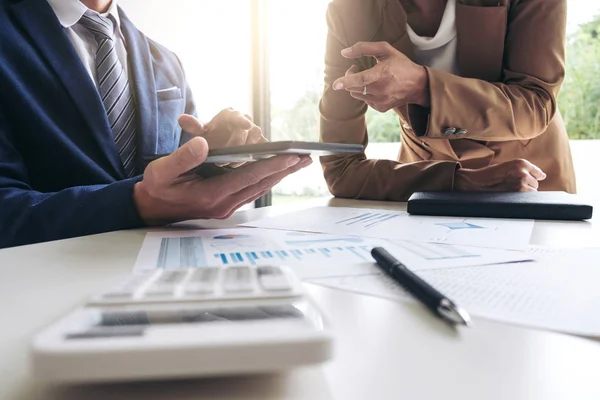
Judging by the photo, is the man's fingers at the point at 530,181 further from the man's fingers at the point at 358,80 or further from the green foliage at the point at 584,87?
the green foliage at the point at 584,87

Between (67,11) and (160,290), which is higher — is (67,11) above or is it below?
above

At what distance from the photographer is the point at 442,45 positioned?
1023mm

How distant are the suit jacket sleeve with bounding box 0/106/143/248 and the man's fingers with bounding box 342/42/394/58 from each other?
445mm

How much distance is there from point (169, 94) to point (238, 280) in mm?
877

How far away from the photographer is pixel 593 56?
1.61 metres

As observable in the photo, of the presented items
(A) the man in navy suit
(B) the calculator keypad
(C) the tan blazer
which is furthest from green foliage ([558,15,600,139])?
(B) the calculator keypad

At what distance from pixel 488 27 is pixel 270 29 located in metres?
1.55

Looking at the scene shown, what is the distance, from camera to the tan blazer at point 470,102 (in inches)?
34.2

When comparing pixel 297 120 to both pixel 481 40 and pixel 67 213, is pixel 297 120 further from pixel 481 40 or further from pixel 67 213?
pixel 67 213

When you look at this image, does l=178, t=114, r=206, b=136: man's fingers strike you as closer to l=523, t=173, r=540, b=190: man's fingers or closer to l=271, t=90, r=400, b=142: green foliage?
l=523, t=173, r=540, b=190: man's fingers

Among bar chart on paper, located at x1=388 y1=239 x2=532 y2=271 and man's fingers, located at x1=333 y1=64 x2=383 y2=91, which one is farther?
man's fingers, located at x1=333 y1=64 x2=383 y2=91

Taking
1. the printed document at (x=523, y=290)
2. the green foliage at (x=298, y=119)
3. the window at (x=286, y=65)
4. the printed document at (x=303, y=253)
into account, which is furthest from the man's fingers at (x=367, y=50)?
the green foliage at (x=298, y=119)

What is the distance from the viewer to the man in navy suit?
1.88 feet

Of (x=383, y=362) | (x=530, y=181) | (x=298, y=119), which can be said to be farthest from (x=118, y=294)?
(x=298, y=119)
